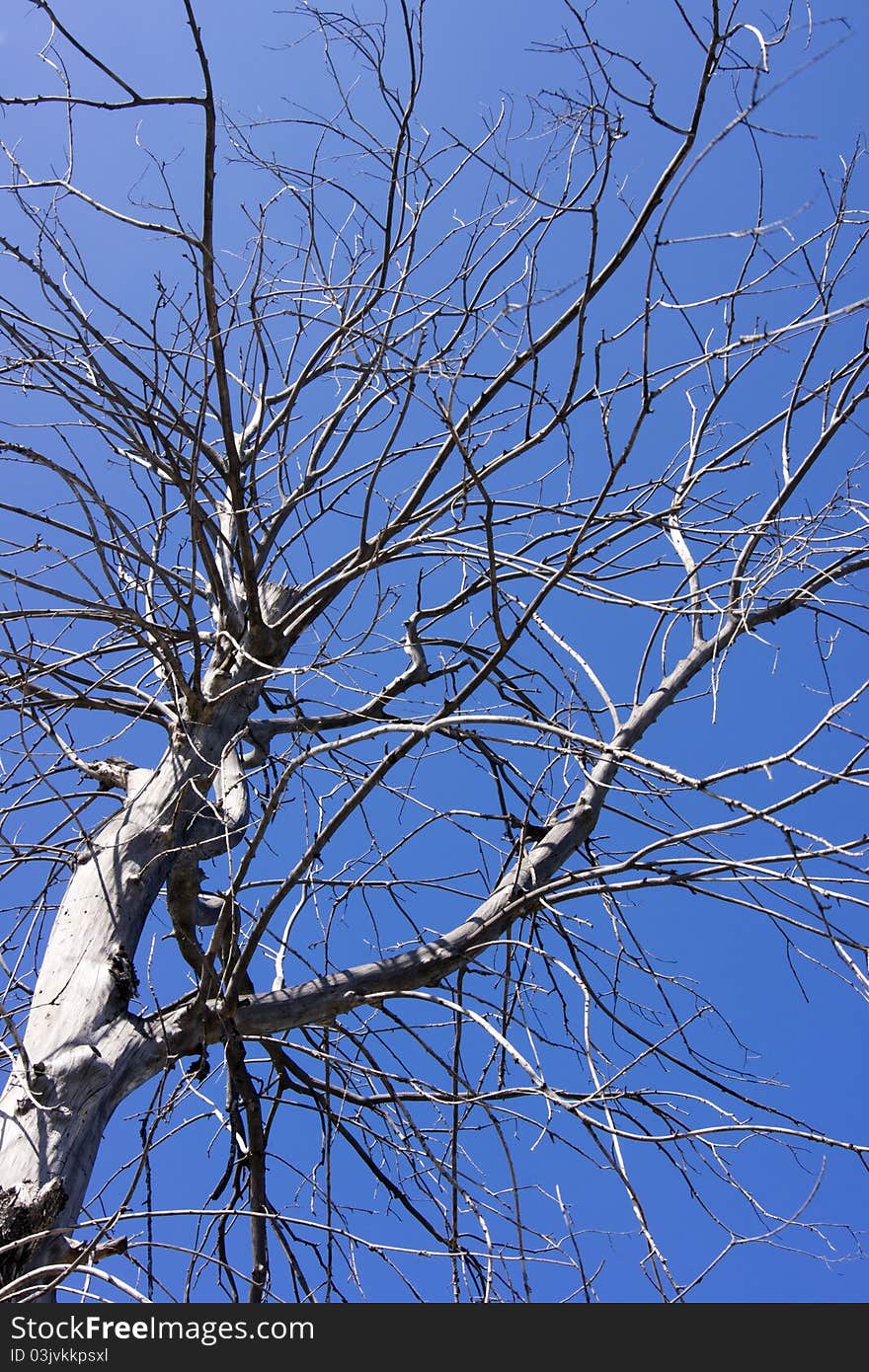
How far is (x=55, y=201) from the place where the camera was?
8.33 ft

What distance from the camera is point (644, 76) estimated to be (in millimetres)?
1978

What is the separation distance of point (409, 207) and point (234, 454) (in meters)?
1.10

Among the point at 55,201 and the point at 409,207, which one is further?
the point at 409,207
